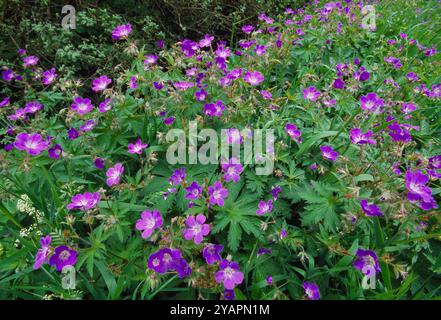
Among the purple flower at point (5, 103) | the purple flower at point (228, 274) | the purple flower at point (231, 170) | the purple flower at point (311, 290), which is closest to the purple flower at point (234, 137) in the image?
the purple flower at point (231, 170)

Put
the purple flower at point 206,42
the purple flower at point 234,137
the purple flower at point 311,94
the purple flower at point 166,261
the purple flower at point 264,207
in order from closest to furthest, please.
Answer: the purple flower at point 166,261 → the purple flower at point 264,207 → the purple flower at point 234,137 → the purple flower at point 311,94 → the purple flower at point 206,42

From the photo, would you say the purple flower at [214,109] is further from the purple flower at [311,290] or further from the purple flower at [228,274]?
the purple flower at [311,290]

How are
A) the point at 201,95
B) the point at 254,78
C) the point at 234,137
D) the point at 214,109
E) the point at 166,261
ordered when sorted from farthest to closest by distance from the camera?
the point at 254,78 < the point at 201,95 < the point at 214,109 < the point at 234,137 < the point at 166,261

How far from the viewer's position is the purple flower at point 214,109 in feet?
6.82

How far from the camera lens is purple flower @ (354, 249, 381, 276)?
56.2 inches

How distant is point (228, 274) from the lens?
1427 millimetres

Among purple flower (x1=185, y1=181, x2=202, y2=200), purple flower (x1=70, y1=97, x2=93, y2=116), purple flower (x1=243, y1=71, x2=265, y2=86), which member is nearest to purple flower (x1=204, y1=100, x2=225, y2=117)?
purple flower (x1=243, y1=71, x2=265, y2=86)

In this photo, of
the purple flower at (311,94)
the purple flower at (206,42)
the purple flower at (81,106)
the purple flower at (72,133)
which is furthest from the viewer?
the purple flower at (206,42)

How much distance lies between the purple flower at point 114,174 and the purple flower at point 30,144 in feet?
1.24

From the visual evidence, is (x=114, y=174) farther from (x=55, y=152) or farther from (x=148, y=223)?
(x=148, y=223)

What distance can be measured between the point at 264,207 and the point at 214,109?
2.50 feet

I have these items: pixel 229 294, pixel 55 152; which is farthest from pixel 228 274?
pixel 55 152

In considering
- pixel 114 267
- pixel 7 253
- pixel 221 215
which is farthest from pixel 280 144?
pixel 7 253

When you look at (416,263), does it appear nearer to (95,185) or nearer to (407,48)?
(95,185)
